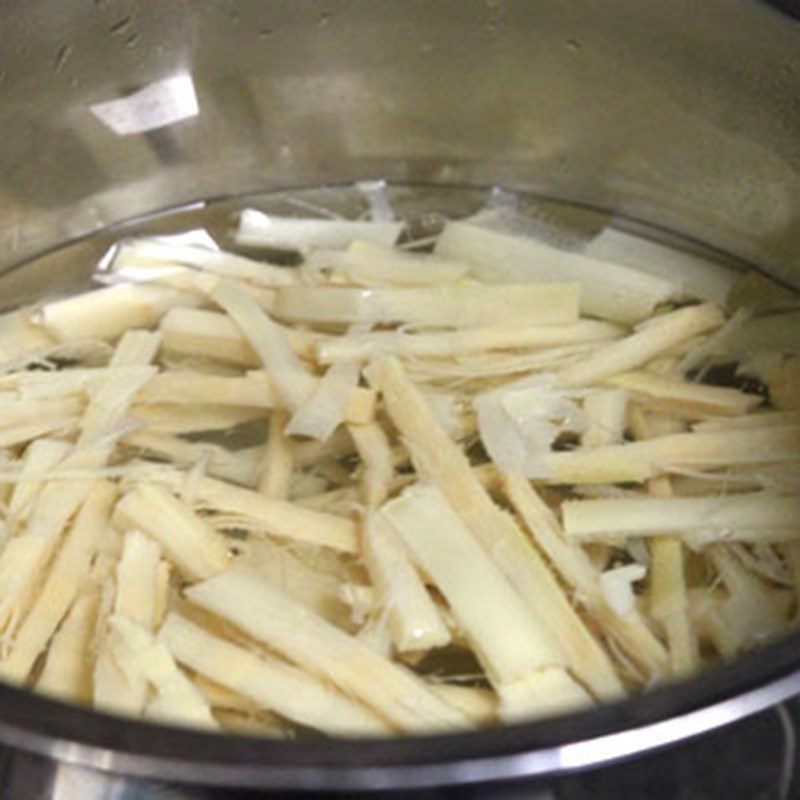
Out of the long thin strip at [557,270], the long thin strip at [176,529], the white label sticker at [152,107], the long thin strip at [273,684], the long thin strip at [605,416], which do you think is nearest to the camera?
the long thin strip at [273,684]

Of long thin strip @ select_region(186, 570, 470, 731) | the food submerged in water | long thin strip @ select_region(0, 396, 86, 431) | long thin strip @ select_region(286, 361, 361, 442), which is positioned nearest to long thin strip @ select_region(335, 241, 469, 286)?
the food submerged in water

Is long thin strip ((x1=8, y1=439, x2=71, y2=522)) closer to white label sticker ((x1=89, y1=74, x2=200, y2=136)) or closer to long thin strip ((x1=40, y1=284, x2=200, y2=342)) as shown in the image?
long thin strip ((x1=40, y1=284, x2=200, y2=342))

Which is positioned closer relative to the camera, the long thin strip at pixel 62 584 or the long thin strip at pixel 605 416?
the long thin strip at pixel 62 584

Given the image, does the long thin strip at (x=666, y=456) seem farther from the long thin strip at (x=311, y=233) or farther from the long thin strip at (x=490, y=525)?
the long thin strip at (x=311, y=233)

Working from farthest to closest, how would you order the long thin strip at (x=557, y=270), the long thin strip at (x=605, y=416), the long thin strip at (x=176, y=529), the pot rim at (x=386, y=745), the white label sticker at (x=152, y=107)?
the white label sticker at (x=152, y=107), the long thin strip at (x=557, y=270), the long thin strip at (x=605, y=416), the long thin strip at (x=176, y=529), the pot rim at (x=386, y=745)

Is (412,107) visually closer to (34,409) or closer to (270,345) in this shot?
(270,345)

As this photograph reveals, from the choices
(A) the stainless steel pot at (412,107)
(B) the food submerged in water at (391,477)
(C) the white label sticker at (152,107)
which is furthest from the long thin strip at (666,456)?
(C) the white label sticker at (152,107)

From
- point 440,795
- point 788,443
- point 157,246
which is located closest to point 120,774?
point 440,795

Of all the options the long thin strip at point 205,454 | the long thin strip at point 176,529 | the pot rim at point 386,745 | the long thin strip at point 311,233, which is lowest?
the pot rim at point 386,745

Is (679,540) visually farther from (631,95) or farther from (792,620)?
(631,95)
